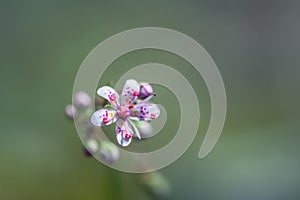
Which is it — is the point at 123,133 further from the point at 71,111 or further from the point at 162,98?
the point at 162,98

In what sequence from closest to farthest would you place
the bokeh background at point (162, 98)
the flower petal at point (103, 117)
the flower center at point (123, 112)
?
1. the flower petal at point (103, 117)
2. the flower center at point (123, 112)
3. the bokeh background at point (162, 98)

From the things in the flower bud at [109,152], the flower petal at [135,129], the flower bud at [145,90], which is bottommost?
the flower bud at [109,152]

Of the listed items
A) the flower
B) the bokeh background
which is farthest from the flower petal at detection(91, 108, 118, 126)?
the bokeh background

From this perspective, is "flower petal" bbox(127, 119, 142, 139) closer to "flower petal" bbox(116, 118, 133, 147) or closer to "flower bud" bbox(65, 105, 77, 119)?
"flower petal" bbox(116, 118, 133, 147)

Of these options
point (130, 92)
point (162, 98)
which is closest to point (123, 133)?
point (130, 92)

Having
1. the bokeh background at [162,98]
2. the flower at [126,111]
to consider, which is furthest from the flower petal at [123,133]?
the bokeh background at [162,98]

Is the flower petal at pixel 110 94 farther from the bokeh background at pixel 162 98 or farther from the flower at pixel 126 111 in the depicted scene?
the bokeh background at pixel 162 98

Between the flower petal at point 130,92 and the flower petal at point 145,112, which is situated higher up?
the flower petal at point 130,92
